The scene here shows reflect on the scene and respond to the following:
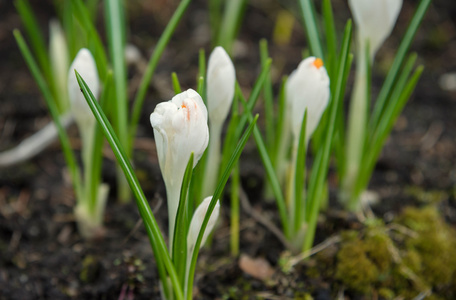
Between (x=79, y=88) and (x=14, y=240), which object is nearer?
(x=79, y=88)

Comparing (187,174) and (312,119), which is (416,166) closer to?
(312,119)

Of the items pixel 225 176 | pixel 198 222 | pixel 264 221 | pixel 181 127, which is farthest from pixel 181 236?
pixel 264 221

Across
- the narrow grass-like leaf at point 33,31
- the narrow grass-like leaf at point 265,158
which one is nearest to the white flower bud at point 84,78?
the narrow grass-like leaf at point 265,158

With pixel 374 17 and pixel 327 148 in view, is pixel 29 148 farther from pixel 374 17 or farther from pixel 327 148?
pixel 374 17

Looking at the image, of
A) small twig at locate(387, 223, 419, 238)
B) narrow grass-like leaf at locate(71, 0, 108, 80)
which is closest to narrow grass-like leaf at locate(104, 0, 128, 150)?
narrow grass-like leaf at locate(71, 0, 108, 80)

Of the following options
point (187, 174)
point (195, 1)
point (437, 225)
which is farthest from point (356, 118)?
point (195, 1)

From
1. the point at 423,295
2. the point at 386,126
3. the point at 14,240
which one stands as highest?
the point at 386,126
